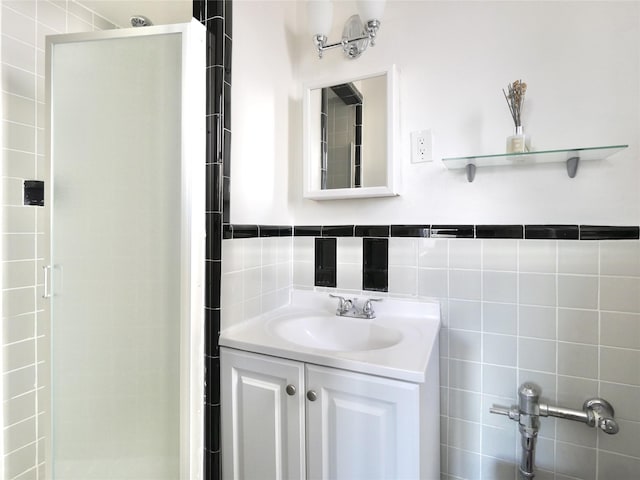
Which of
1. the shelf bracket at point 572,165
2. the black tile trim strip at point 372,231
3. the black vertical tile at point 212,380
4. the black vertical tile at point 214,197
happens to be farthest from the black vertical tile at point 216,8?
the shelf bracket at point 572,165

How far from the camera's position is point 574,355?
1.06m

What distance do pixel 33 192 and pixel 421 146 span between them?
152cm

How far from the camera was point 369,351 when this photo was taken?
93 centimetres

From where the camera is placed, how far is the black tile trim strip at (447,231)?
102cm

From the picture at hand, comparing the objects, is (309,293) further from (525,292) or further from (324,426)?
(525,292)

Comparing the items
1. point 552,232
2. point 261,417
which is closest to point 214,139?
point 261,417

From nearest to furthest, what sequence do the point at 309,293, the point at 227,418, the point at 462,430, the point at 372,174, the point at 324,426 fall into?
the point at 324,426, the point at 227,418, the point at 462,430, the point at 372,174, the point at 309,293

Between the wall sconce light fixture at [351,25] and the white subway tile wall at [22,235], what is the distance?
3.34ft

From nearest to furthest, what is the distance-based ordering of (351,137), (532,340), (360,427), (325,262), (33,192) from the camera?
1. (360,427)
2. (532,340)
3. (33,192)
4. (351,137)
5. (325,262)

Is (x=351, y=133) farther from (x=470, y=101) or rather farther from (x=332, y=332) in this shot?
(x=332, y=332)

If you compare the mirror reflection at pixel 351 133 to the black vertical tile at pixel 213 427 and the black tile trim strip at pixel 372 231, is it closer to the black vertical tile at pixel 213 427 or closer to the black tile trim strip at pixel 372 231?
the black tile trim strip at pixel 372 231

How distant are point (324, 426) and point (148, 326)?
589mm

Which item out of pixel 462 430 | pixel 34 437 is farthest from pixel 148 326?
pixel 462 430

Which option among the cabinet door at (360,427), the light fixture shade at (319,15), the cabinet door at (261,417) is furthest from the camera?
the light fixture shade at (319,15)
